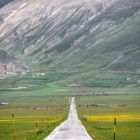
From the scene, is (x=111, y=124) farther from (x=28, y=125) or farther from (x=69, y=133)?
(x=69, y=133)

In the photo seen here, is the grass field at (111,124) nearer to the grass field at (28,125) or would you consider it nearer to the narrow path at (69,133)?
the narrow path at (69,133)

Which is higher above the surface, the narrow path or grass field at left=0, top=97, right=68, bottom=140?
grass field at left=0, top=97, right=68, bottom=140

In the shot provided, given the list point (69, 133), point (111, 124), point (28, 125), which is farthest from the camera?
point (28, 125)

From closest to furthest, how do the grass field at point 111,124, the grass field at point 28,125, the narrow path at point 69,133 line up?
the narrow path at point 69,133
the grass field at point 111,124
the grass field at point 28,125

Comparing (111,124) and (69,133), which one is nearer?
(69,133)

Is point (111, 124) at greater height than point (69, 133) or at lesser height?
greater

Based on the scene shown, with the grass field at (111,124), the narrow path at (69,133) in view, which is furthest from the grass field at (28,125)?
the grass field at (111,124)

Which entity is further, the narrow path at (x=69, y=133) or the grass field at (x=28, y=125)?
the grass field at (x=28, y=125)

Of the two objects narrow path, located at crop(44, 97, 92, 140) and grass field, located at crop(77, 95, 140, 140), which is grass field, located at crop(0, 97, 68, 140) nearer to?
narrow path, located at crop(44, 97, 92, 140)

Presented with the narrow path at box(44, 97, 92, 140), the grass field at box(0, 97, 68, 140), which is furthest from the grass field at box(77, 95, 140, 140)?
the grass field at box(0, 97, 68, 140)

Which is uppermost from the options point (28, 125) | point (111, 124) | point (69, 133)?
point (28, 125)

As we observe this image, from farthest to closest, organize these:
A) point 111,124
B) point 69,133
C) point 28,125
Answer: point 28,125
point 111,124
point 69,133

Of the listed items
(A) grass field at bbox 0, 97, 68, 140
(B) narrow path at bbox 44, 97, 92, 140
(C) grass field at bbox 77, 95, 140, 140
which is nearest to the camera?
(B) narrow path at bbox 44, 97, 92, 140

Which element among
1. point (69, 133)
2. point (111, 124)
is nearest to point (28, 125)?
point (111, 124)
